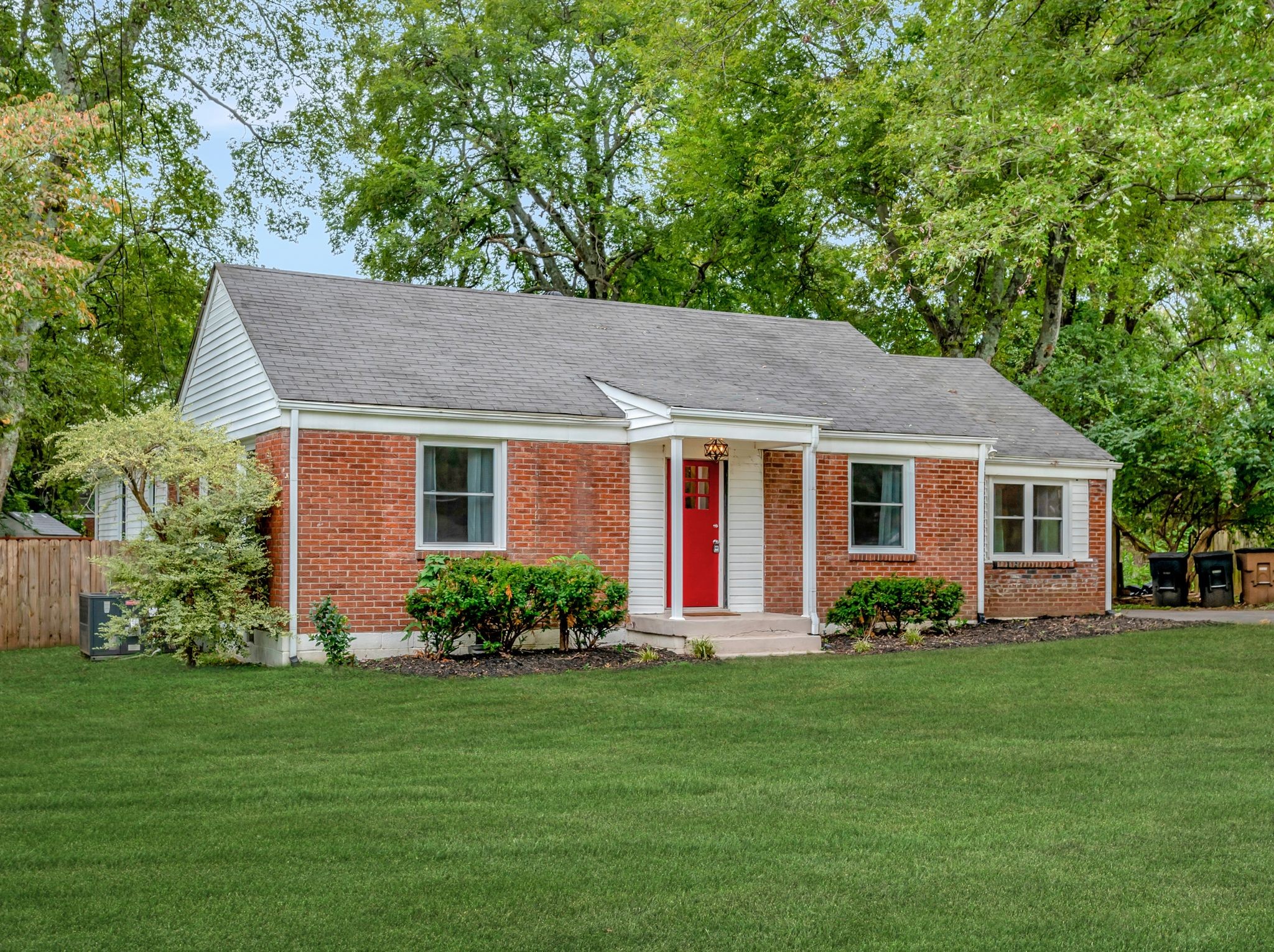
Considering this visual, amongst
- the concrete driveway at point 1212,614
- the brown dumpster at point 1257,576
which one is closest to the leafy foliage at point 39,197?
the concrete driveway at point 1212,614

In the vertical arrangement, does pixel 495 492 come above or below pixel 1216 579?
above

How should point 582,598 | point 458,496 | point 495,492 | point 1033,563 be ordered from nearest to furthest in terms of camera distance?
1. point 582,598
2. point 458,496
3. point 495,492
4. point 1033,563

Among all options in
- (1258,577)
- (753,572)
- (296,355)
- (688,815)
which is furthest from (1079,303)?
(688,815)

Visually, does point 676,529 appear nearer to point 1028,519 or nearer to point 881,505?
point 881,505

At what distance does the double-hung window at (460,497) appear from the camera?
15.6m

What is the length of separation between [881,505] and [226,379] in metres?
9.40

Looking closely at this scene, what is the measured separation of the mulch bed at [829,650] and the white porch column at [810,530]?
491mm

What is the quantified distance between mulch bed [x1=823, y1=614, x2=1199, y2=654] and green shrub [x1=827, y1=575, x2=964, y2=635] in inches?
8.8

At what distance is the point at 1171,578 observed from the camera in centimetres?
2338

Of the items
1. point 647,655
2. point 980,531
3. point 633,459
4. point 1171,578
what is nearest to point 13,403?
point 633,459

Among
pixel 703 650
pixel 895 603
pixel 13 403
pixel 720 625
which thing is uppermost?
pixel 13 403

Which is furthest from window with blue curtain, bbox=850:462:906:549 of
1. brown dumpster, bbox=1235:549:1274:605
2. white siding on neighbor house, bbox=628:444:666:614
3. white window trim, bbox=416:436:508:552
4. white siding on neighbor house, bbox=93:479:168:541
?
white siding on neighbor house, bbox=93:479:168:541

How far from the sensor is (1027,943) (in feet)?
15.8

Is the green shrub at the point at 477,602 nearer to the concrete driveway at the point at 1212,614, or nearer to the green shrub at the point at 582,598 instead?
the green shrub at the point at 582,598
